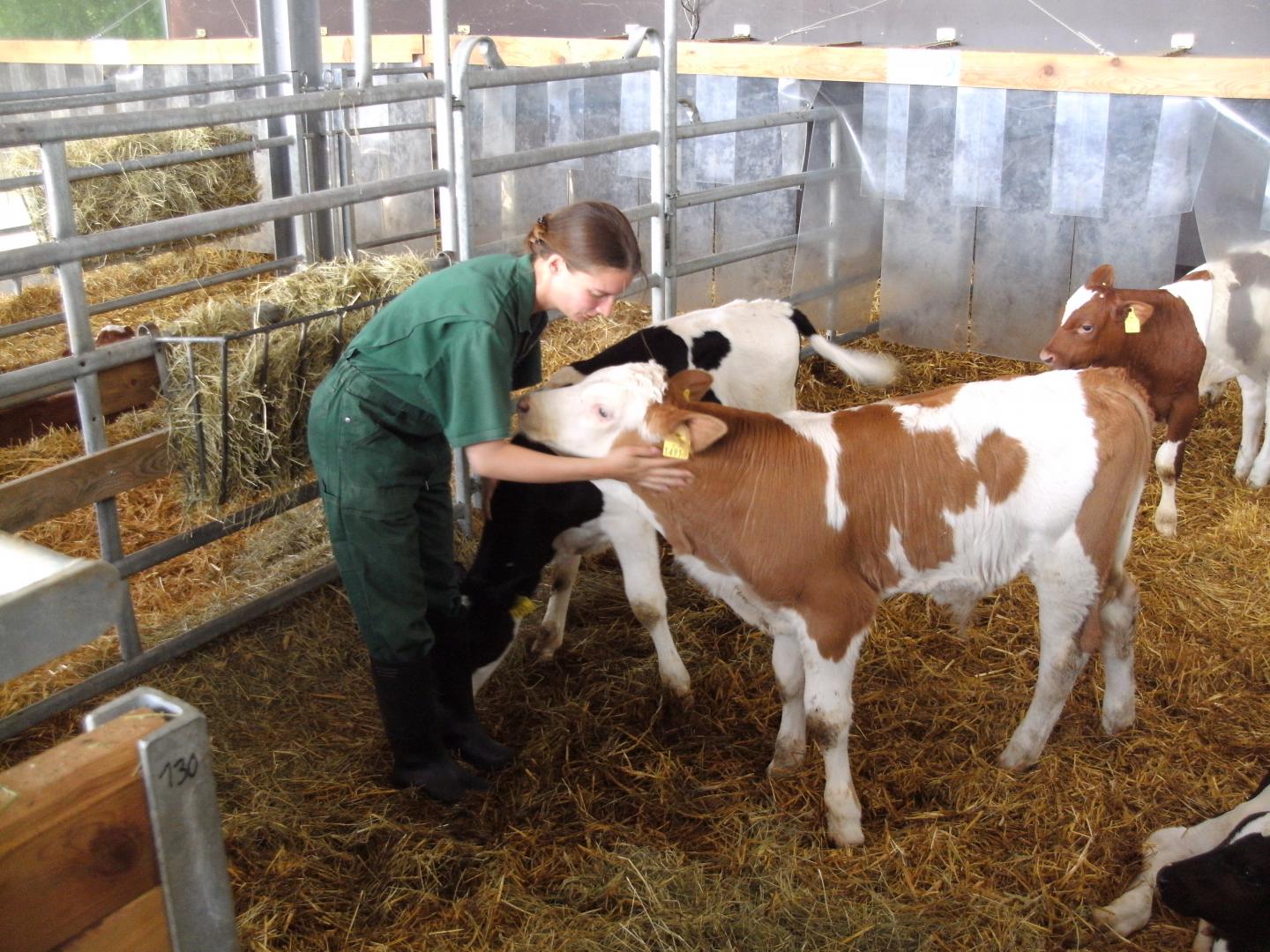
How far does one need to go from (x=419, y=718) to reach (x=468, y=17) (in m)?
10.9

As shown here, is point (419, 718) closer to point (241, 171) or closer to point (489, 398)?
point (489, 398)

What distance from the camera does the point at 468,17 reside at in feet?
42.2

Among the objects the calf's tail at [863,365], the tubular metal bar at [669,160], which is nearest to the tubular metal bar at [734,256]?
the tubular metal bar at [669,160]

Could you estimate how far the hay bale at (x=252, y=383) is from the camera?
13.0 ft

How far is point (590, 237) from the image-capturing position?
2982mm

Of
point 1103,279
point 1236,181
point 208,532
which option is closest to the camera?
point 208,532

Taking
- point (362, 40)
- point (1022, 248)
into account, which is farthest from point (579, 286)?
point (1022, 248)

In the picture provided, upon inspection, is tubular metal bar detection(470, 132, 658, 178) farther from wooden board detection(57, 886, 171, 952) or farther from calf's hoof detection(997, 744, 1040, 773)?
wooden board detection(57, 886, 171, 952)

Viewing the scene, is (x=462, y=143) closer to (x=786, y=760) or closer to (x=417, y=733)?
(x=417, y=733)

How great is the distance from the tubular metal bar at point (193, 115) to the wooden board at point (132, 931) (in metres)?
2.76

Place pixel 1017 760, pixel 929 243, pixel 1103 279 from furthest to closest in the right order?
1. pixel 929 243
2. pixel 1103 279
3. pixel 1017 760

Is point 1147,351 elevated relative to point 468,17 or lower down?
lower down

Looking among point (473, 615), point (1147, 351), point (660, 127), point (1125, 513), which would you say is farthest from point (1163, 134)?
point (473, 615)

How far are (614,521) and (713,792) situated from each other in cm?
105
